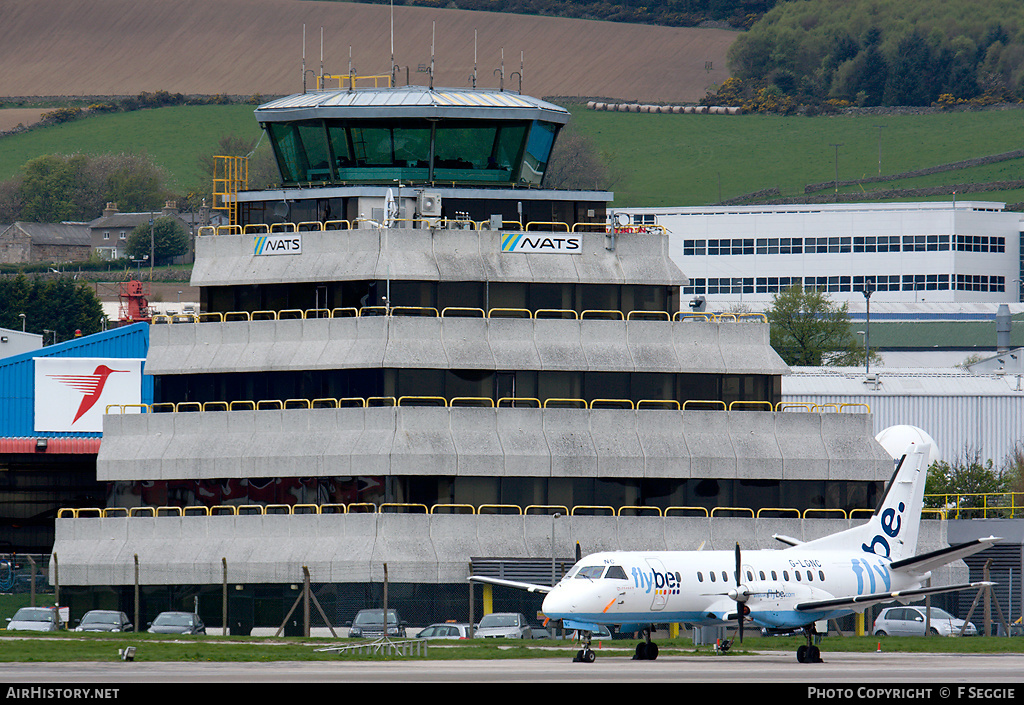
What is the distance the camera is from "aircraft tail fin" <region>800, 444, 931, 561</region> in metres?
59.0

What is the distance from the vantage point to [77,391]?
87.6 metres

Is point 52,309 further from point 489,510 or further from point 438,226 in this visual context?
point 489,510

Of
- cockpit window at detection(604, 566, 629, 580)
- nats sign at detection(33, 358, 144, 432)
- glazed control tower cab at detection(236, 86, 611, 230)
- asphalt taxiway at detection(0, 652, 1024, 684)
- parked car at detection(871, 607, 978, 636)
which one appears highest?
glazed control tower cab at detection(236, 86, 611, 230)

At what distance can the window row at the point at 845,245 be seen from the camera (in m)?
176

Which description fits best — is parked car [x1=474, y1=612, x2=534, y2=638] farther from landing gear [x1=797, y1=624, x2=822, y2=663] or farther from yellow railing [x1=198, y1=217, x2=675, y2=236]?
yellow railing [x1=198, y1=217, x2=675, y2=236]

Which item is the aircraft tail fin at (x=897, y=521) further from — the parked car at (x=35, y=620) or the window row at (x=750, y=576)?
the parked car at (x=35, y=620)

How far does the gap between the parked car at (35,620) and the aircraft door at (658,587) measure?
89.7ft

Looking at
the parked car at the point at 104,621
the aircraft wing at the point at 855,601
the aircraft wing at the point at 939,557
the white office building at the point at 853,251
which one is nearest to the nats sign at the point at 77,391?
the parked car at the point at 104,621

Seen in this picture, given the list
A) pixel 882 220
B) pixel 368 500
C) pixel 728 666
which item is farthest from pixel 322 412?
pixel 882 220

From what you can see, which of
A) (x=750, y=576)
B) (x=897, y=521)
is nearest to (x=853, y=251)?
(x=897, y=521)

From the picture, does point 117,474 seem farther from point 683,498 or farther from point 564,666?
point 564,666

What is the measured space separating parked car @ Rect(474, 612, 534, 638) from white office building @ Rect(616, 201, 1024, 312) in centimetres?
11386

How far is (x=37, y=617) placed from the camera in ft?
220

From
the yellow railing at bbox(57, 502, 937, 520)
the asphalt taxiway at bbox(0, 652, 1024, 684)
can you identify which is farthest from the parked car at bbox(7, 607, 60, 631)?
the asphalt taxiway at bbox(0, 652, 1024, 684)
